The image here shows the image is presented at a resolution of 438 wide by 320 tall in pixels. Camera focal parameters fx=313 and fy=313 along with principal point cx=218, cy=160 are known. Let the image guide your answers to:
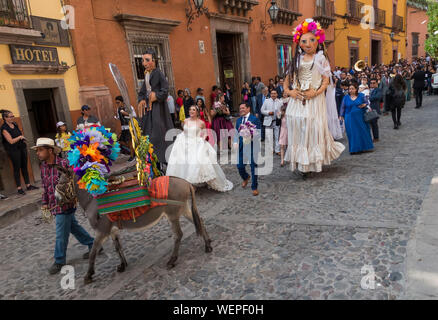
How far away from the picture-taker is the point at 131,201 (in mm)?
3150

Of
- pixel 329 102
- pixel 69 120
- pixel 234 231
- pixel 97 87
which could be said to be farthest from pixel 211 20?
pixel 234 231

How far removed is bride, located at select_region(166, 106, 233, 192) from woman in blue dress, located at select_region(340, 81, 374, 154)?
3.60 meters

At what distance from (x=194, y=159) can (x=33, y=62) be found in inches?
187

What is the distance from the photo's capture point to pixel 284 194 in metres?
5.29

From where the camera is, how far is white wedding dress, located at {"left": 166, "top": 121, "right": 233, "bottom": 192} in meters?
5.47

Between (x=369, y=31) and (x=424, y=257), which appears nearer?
(x=424, y=257)

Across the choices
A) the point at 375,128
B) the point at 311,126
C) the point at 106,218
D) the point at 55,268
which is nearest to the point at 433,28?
the point at 375,128

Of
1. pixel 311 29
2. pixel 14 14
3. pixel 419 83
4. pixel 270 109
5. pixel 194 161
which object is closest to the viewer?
pixel 194 161

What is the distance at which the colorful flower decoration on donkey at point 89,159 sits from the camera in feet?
9.61

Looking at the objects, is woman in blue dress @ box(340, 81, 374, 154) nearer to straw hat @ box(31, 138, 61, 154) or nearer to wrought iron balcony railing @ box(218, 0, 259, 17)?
straw hat @ box(31, 138, 61, 154)

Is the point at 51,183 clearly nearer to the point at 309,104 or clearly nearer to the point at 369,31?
the point at 309,104

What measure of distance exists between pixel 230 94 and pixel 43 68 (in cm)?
831

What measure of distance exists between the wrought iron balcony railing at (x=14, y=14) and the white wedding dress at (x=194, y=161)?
14.9 ft

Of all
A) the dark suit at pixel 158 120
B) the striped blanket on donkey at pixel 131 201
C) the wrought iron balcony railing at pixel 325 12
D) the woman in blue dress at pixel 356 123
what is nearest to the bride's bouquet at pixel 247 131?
the dark suit at pixel 158 120
